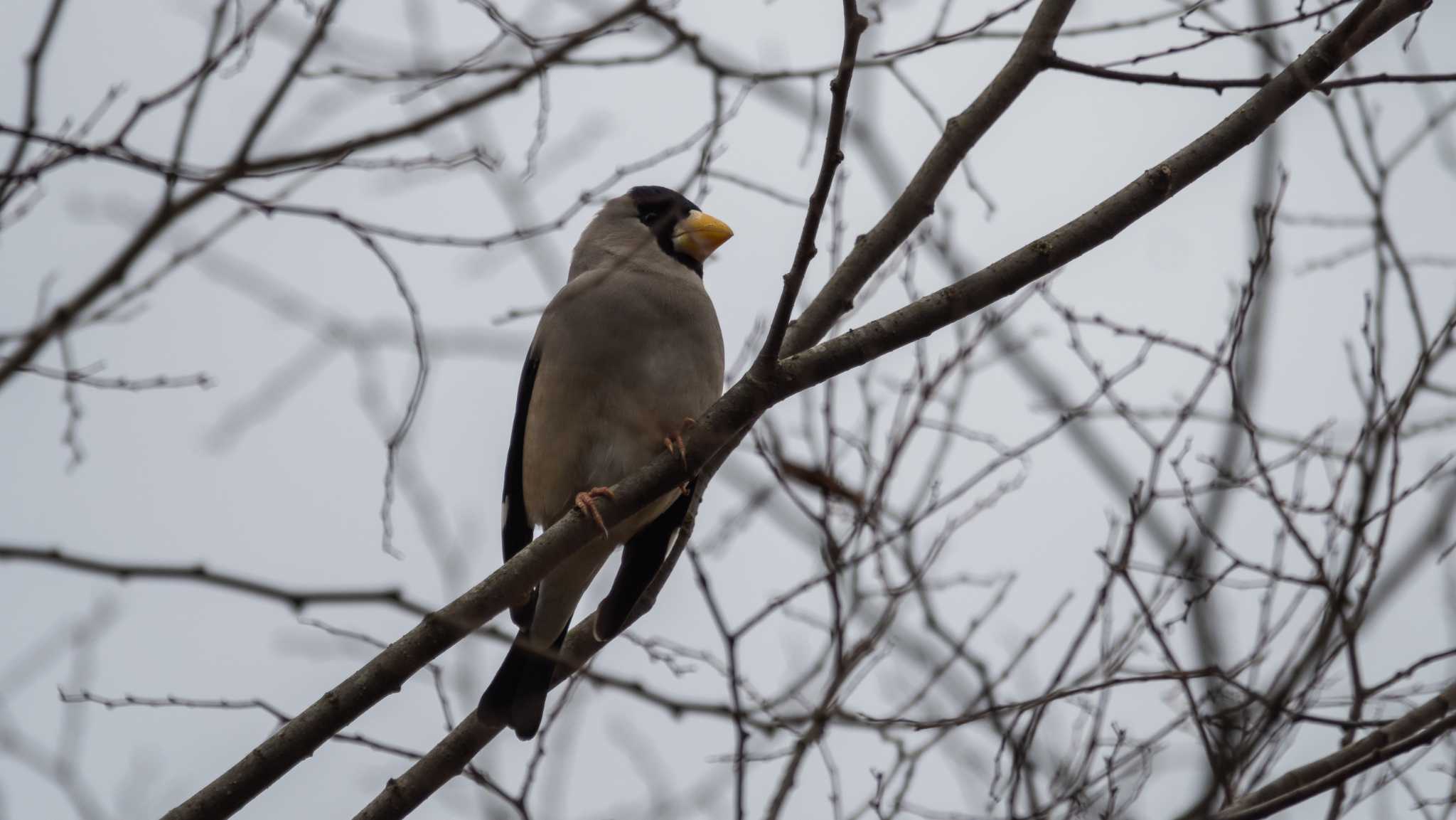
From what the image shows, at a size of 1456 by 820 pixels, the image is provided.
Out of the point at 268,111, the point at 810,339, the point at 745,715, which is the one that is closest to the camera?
the point at 268,111

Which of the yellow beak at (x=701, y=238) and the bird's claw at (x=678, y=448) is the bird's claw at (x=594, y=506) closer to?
the bird's claw at (x=678, y=448)

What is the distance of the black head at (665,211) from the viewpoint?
614 centimetres

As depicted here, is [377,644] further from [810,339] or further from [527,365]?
[527,365]

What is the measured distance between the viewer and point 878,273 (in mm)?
5719

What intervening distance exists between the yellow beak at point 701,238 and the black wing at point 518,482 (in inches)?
34.3

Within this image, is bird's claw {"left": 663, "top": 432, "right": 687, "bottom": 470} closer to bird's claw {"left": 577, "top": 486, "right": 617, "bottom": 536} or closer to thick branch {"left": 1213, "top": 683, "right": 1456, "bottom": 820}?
bird's claw {"left": 577, "top": 486, "right": 617, "bottom": 536}

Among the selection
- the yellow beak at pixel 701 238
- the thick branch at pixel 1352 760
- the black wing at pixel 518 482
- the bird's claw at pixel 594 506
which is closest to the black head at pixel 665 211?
the yellow beak at pixel 701 238

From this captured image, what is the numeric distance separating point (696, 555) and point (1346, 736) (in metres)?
1.85

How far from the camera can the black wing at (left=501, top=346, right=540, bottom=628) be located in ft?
19.0

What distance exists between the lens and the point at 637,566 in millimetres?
5078

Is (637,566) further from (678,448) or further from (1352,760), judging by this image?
(1352,760)

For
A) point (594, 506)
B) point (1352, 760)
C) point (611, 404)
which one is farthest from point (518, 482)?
point (1352, 760)

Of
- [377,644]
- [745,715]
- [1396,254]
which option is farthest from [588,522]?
[1396,254]

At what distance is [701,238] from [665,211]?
479 millimetres
